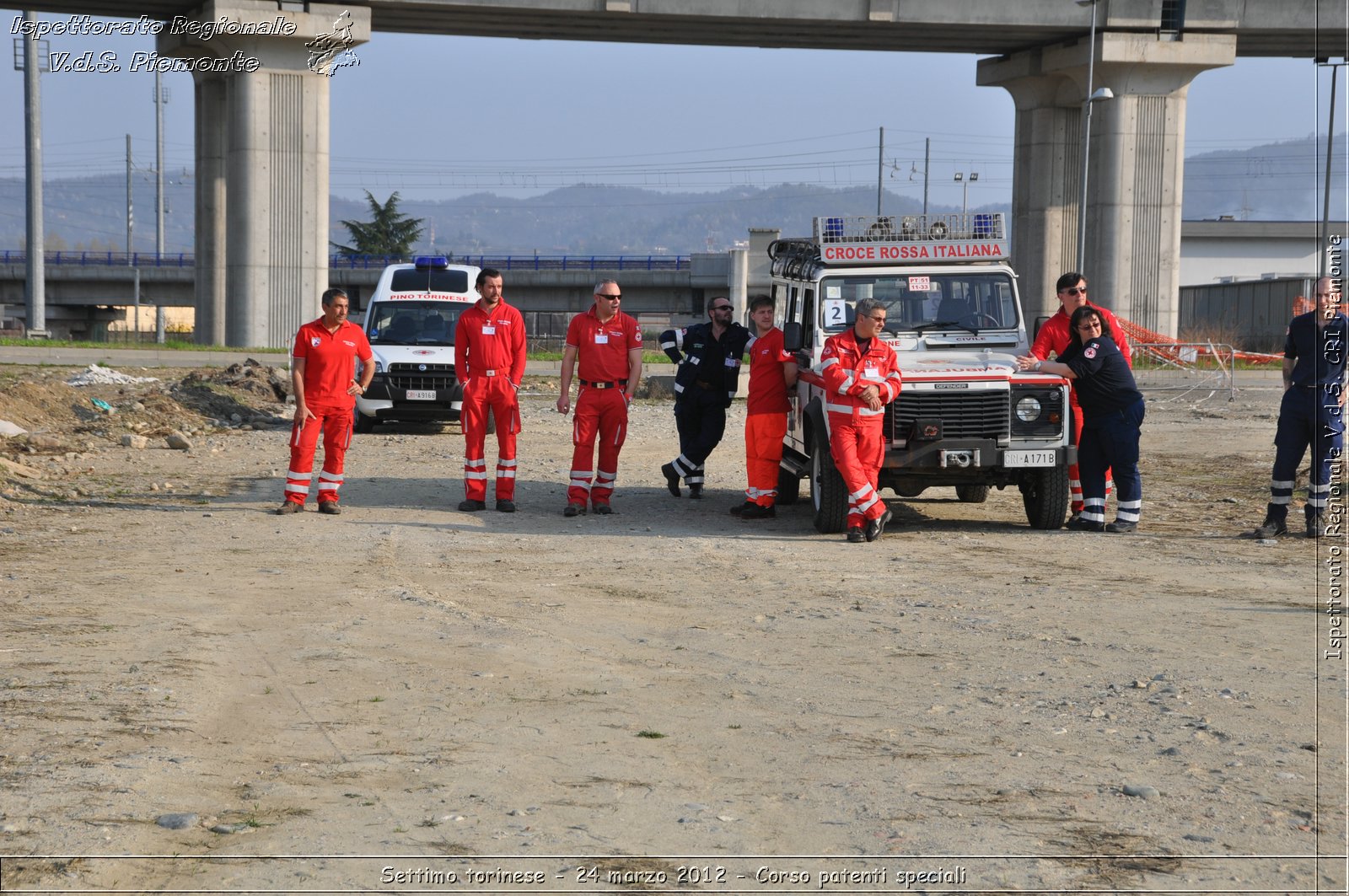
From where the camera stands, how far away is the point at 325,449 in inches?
501

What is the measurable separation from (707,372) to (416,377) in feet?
23.7

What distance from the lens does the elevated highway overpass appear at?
3691cm

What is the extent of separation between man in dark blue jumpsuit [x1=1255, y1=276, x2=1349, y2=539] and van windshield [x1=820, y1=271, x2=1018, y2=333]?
231 centimetres

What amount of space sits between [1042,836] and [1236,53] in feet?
137

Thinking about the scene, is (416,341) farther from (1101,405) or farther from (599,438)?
(1101,405)

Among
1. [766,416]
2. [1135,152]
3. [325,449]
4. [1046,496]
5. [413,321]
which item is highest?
[1135,152]

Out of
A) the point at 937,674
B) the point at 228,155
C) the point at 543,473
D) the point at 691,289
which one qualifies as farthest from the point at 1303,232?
the point at 937,674

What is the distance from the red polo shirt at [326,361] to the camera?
12484 millimetres

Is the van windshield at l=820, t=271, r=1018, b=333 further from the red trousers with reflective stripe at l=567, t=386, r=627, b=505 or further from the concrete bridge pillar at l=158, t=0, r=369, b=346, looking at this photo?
the concrete bridge pillar at l=158, t=0, r=369, b=346

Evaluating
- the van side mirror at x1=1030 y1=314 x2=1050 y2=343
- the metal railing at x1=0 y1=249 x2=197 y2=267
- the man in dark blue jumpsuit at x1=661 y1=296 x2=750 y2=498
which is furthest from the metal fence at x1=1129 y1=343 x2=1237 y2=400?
the metal railing at x1=0 y1=249 x2=197 y2=267

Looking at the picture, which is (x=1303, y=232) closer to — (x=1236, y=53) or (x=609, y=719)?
(x=1236, y=53)

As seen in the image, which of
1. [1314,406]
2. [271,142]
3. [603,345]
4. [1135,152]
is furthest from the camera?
[1135,152]

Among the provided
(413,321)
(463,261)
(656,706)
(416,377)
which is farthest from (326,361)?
(463,261)

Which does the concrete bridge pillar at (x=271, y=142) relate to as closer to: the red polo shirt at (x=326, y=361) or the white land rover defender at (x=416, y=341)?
the white land rover defender at (x=416, y=341)
